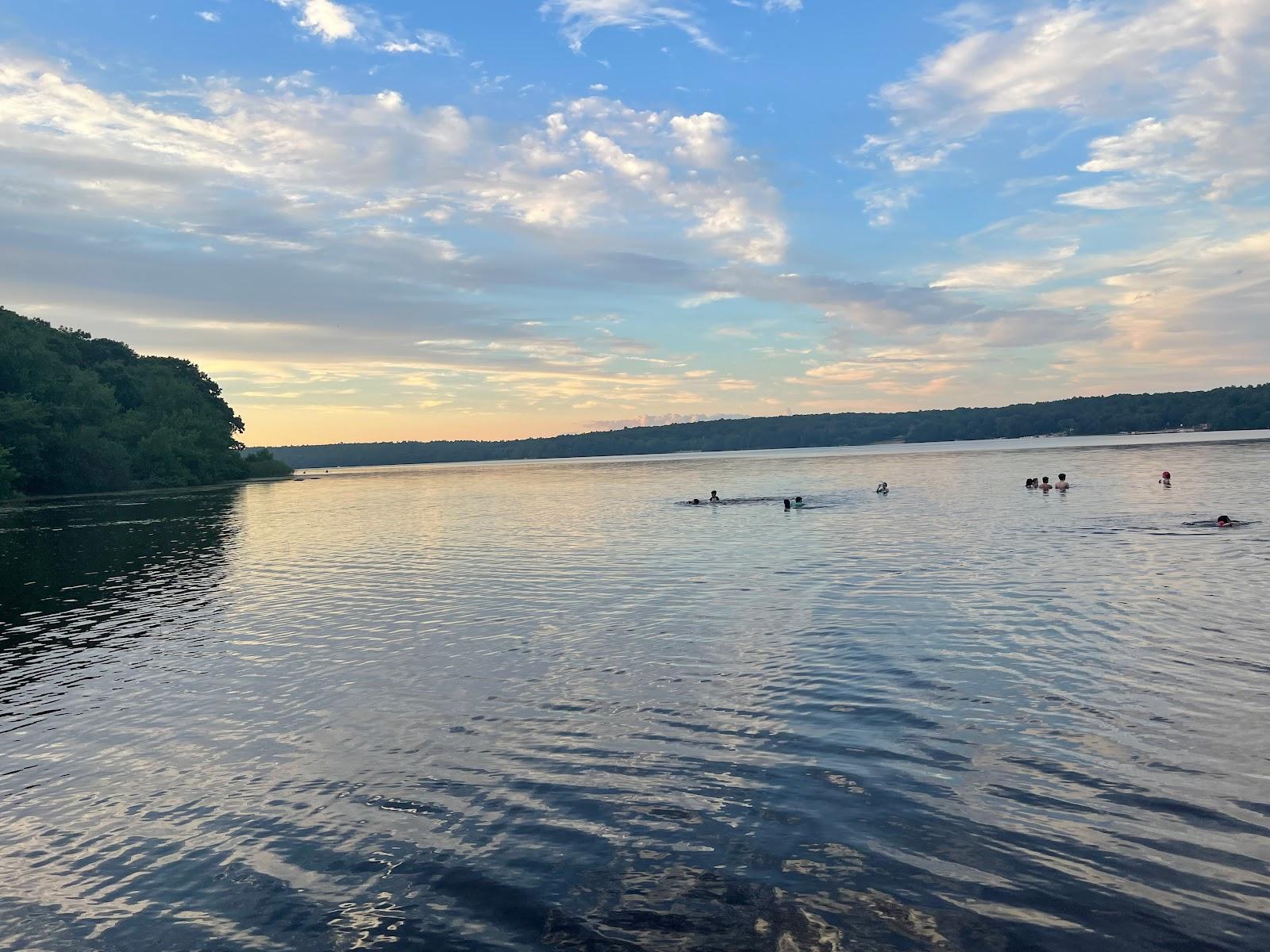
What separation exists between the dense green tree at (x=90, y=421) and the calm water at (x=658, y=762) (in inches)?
3994

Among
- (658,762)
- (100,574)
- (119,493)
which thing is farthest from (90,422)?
(658,762)

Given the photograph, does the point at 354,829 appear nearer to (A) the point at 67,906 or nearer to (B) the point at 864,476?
(A) the point at 67,906

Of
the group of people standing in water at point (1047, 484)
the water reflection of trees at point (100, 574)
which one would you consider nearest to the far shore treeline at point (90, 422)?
the water reflection of trees at point (100, 574)

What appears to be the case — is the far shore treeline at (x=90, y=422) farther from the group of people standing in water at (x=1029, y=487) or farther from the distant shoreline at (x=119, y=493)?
the group of people standing in water at (x=1029, y=487)

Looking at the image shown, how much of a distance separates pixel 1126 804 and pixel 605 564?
31.4m

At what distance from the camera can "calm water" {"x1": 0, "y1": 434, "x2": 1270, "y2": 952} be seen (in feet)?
32.0

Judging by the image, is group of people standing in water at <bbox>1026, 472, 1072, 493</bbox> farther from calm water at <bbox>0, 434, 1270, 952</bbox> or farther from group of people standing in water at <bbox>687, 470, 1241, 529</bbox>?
calm water at <bbox>0, 434, 1270, 952</bbox>

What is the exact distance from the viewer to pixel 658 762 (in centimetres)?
1467

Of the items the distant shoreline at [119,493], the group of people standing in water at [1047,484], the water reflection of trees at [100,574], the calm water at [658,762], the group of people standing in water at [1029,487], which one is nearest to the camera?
the calm water at [658,762]

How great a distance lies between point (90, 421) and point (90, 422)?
294 millimetres

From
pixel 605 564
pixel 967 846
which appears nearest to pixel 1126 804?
pixel 967 846

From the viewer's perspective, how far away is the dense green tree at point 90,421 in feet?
389

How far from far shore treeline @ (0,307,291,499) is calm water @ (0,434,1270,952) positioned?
10256 centimetres

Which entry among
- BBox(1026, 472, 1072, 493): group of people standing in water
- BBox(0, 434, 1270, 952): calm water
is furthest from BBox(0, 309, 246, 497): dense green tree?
BBox(1026, 472, 1072, 493): group of people standing in water
